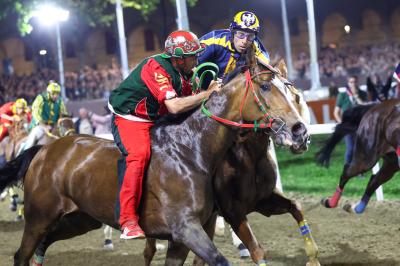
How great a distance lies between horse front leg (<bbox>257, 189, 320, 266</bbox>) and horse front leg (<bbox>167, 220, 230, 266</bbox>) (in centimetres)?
141

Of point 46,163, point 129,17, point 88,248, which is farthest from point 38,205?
point 129,17

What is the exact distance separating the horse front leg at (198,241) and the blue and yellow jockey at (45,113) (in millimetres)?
7160

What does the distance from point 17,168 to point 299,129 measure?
9.19 ft

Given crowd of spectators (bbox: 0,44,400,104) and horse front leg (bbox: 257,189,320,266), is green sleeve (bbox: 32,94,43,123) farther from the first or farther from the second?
crowd of spectators (bbox: 0,44,400,104)

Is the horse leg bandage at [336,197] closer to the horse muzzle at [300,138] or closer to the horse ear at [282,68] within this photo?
the horse ear at [282,68]

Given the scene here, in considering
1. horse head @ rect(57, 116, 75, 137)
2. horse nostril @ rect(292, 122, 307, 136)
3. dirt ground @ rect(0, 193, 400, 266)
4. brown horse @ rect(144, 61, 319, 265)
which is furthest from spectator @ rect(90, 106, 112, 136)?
horse nostril @ rect(292, 122, 307, 136)

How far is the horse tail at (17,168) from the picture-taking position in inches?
259

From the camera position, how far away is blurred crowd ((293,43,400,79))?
26531 millimetres

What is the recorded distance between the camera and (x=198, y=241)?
5.14 m

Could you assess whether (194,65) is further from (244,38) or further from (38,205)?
(38,205)

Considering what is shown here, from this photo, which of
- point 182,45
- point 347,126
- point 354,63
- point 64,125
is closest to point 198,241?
point 182,45

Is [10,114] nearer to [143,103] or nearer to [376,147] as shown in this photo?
[376,147]

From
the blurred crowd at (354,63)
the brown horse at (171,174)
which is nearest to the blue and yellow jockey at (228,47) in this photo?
the brown horse at (171,174)

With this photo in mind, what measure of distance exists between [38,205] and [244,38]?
2203mm
